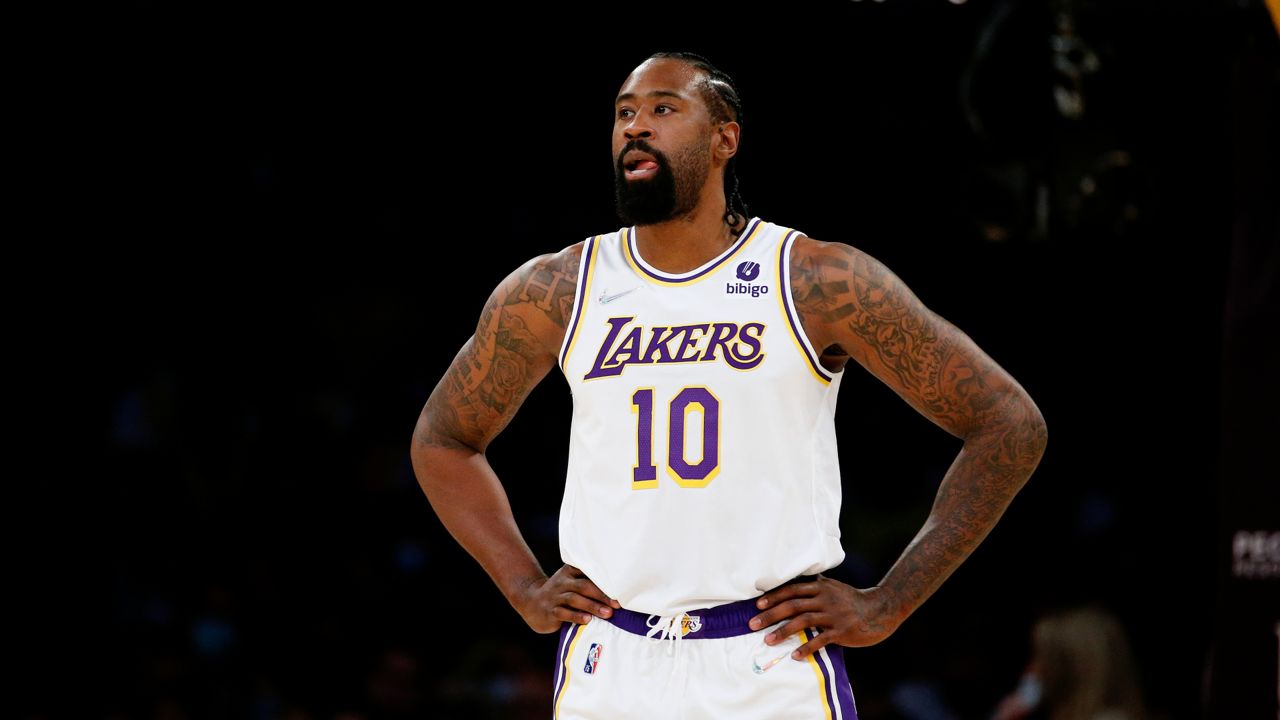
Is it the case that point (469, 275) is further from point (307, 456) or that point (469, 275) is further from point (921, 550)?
point (921, 550)

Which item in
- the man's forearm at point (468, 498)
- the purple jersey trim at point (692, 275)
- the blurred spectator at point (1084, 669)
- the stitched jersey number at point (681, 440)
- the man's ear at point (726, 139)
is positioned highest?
the man's ear at point (726, 139)

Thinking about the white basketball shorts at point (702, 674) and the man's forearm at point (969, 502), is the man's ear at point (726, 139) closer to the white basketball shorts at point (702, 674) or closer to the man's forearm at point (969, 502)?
the man's forearm at point (969, 502)

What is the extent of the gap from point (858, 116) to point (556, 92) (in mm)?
1869

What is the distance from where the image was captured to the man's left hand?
3.66 m

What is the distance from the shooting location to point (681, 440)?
12.2 feet

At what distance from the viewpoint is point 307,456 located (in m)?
9.16

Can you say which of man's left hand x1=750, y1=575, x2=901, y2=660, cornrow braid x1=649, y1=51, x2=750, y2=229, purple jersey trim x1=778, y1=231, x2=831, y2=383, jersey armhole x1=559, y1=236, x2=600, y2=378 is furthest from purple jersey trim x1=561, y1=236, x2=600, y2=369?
man's left hand x1=750, y1=575, x2=901, y2=660

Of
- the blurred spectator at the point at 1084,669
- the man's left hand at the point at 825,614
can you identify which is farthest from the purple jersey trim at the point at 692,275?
the blurred spectator at the point at 1084,669

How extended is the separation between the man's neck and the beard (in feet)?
0.14

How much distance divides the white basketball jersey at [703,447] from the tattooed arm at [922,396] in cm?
9

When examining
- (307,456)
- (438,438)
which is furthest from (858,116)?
(438,438)

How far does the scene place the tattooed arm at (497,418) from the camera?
13.3ft

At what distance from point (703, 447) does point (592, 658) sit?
58 cm

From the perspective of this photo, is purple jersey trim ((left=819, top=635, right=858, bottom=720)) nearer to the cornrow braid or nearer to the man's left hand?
the man's left hand
